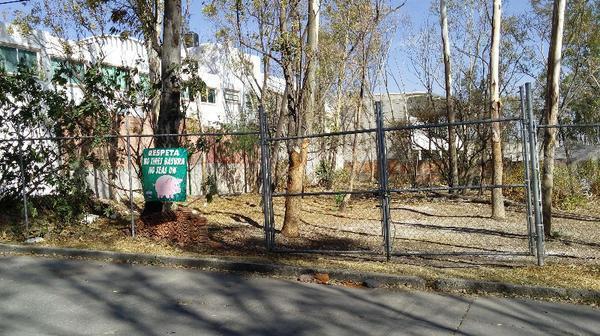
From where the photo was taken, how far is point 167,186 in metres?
9.41

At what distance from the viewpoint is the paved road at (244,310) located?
17.9 feet

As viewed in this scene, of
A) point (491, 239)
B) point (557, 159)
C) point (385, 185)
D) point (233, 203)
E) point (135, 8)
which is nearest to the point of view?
point (385, 185)

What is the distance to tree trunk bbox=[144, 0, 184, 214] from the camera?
10633mm

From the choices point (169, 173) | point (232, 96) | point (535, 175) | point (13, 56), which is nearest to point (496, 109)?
point (535, 175)

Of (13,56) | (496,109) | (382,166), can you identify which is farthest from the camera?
(13,56)

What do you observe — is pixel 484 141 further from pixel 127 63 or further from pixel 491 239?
pixel 127 63

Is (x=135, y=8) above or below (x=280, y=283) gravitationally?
above

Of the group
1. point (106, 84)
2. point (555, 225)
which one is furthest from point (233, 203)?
point (555, 225)

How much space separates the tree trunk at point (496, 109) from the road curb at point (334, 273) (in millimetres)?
6296

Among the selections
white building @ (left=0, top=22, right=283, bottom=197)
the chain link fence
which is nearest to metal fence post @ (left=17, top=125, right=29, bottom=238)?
the chain link fence

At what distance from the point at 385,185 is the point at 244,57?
1608 centimetres

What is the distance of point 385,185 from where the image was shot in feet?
25.5

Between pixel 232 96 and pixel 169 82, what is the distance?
1547cm

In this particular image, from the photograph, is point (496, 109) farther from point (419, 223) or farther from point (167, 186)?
point (167, 186)
